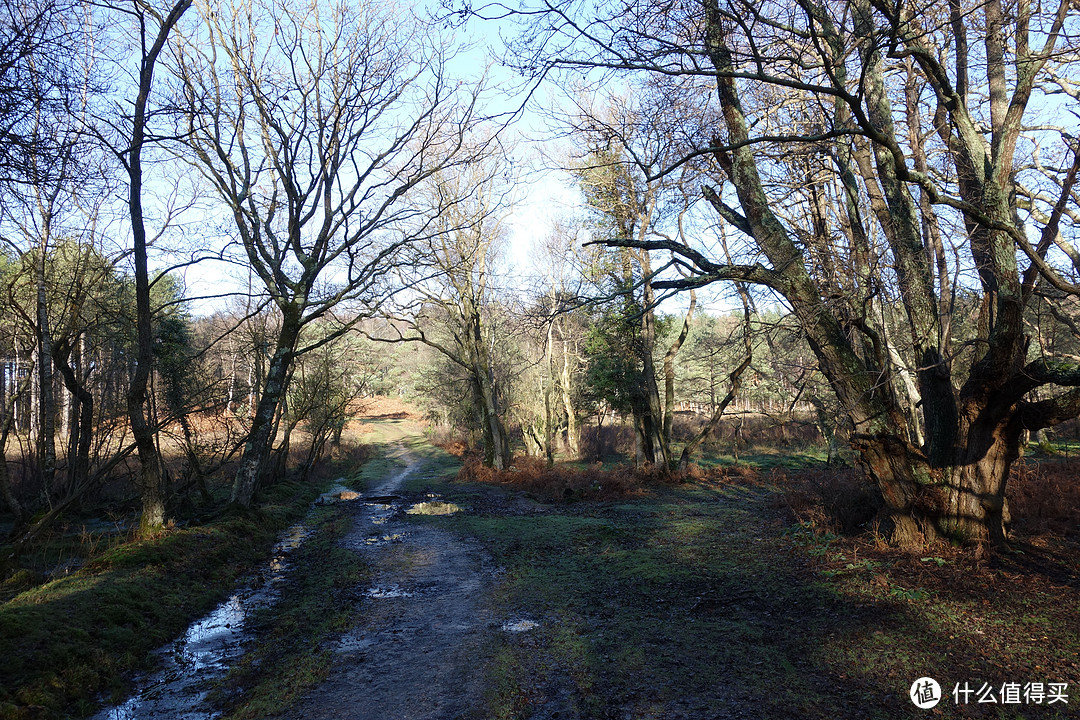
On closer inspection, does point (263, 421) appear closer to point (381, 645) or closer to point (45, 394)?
point (45, 394)

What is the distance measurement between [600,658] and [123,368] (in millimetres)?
14303

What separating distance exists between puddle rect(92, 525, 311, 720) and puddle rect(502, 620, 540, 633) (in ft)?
8.69

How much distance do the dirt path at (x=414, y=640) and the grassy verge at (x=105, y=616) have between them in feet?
6.24

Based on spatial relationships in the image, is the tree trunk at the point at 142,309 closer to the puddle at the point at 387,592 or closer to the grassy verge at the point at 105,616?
the grassy verge at the point at 105,616

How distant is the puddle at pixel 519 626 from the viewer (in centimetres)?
631

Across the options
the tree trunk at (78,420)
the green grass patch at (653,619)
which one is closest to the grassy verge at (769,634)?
the green grass patch at (653,619)

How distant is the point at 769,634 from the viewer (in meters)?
→ 5.61

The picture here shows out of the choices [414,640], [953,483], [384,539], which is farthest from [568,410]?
[414,640]

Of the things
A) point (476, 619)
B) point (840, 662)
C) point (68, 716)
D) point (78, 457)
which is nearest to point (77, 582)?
point (68, 716)

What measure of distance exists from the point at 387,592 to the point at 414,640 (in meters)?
2.14

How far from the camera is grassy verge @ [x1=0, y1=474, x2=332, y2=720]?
496 centimetres

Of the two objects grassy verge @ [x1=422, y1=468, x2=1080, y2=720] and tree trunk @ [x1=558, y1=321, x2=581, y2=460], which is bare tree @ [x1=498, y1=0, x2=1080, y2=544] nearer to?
grassy verge @ [x1=422, y1=468, x2=1080, y2=720]

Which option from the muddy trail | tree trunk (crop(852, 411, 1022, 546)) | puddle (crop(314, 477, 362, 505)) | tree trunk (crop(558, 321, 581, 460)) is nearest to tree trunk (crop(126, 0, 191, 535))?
the muddy trail

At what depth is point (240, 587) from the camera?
881 centimetres
